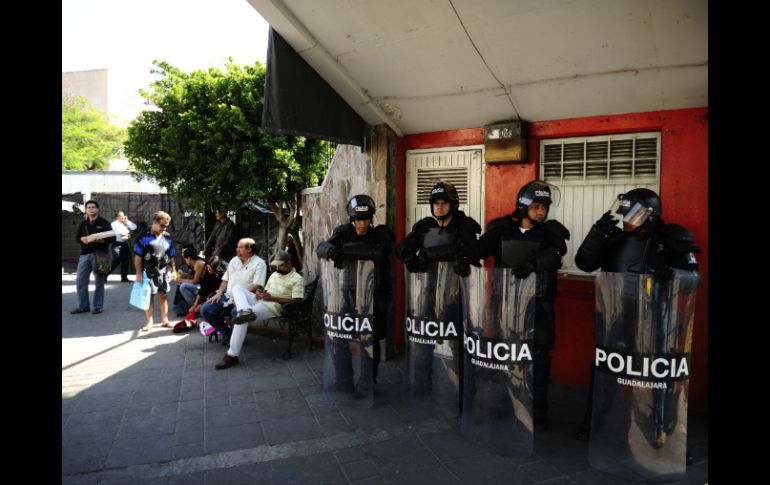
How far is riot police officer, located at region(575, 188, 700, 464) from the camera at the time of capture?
3389mm

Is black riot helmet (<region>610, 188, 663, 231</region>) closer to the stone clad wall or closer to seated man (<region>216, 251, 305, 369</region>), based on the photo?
the stone clad wall

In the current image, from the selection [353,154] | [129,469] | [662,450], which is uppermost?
[353,154]

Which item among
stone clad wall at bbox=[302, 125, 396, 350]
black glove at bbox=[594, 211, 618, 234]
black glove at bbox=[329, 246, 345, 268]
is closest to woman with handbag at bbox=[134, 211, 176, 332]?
stone clad wall at bbox=[302, 125, 396, 350]

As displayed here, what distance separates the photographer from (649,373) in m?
3.29

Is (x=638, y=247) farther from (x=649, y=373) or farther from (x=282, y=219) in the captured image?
(x=282, y=219)

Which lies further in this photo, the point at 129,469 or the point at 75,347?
the point at 75,347

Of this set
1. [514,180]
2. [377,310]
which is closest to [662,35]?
[514,180]

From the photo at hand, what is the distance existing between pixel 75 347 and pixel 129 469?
403 centimetres

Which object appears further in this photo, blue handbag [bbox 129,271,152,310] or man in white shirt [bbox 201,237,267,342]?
blue handbag [bbox 129,271,152,310]

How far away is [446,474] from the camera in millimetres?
3439

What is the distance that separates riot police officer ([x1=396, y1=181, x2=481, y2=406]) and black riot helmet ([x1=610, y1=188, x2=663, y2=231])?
4.10 ft

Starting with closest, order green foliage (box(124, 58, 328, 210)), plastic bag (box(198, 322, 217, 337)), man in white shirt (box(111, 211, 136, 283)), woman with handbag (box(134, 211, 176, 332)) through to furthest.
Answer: plastic bag (box(198, 322, 217, 337)) < woman with handbag (box(134, 211, 176, 332)) < man in white shirt (box(111, 211, 136, 283)) < green foliage (box(124, 58, 328, 210))

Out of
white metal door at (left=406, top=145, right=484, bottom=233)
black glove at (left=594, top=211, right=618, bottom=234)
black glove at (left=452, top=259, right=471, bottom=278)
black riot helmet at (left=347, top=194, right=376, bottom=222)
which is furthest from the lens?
white metal door at (left=406, top=145, right=484, bottom=233)
